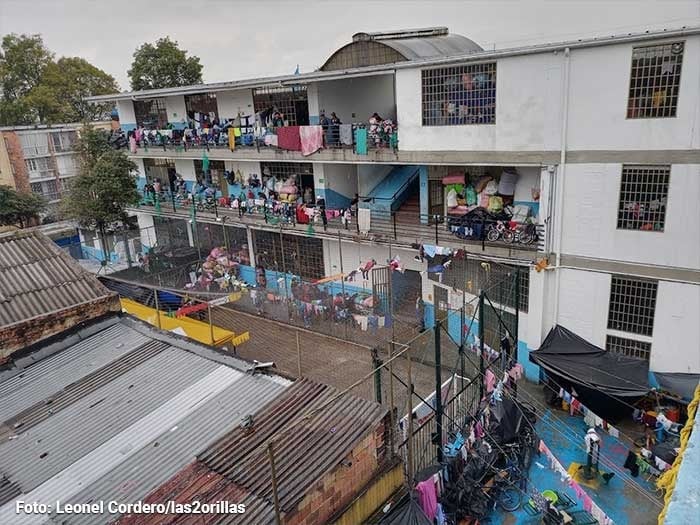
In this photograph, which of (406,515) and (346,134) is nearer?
(406,515)

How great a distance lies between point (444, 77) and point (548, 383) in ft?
32.5

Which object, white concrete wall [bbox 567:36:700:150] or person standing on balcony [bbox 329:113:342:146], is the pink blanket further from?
white concrete wall [bbox 567:36:700:150]

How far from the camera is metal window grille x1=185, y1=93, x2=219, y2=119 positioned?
2547 centimetres

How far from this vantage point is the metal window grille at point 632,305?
47.1ft

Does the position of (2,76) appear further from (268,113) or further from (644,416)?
(644,416)

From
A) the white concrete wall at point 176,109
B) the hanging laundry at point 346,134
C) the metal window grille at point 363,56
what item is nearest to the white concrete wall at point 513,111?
the hanging laundry at point 346,134

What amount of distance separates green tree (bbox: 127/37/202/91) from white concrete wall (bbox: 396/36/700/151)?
3470 cm

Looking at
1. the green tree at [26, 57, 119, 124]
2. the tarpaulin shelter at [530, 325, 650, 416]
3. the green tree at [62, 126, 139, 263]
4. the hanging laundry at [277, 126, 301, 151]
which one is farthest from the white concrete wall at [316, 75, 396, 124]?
the green tree at [26, 57, 119, 124]

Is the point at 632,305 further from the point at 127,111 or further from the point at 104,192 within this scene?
the point at 127,111

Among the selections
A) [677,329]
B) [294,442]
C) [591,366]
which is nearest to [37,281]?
[294,442]

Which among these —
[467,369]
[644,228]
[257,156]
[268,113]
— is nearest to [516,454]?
[467,369]

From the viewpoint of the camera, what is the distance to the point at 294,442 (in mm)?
7863

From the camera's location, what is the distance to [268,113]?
22.8 meters

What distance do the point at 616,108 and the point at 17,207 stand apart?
118ft
